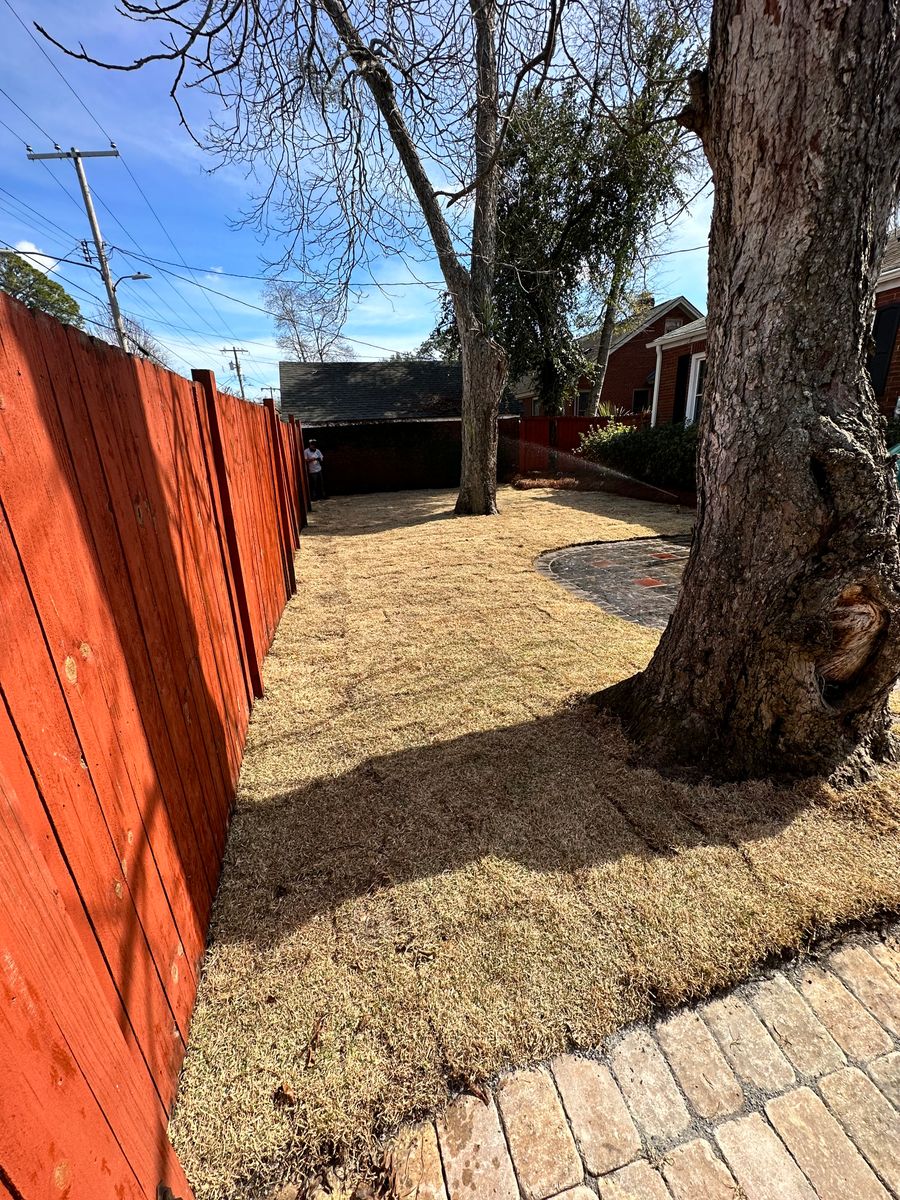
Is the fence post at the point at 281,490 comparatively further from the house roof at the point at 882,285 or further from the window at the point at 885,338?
the window at the point at 885,338

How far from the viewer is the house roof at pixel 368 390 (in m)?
18.3

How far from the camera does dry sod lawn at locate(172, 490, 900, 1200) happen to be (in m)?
1.42

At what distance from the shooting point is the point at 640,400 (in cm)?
2445

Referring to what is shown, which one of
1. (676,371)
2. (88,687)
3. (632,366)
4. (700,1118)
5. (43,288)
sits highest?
(43,288)

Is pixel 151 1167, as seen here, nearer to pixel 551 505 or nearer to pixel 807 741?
pixel 807 741

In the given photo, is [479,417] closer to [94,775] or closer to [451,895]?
[451,895]

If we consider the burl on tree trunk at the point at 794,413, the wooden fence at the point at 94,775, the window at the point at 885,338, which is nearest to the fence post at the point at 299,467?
the wooden fence at the point at 94,775

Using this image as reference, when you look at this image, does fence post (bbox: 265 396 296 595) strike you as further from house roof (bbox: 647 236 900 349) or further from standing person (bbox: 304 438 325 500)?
house roof (bbox: 647 236 900 349)

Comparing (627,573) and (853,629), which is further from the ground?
(853,629)

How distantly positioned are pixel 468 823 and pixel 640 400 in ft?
84.8

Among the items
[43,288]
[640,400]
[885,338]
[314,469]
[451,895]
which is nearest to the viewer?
[451,895]

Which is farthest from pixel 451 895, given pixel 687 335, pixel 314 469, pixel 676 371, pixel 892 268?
pixel 676 371

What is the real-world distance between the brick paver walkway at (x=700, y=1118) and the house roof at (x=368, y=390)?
1793 cm

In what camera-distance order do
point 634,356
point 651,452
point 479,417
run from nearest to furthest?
point 479,417 < point 651,452 < point 634,356
